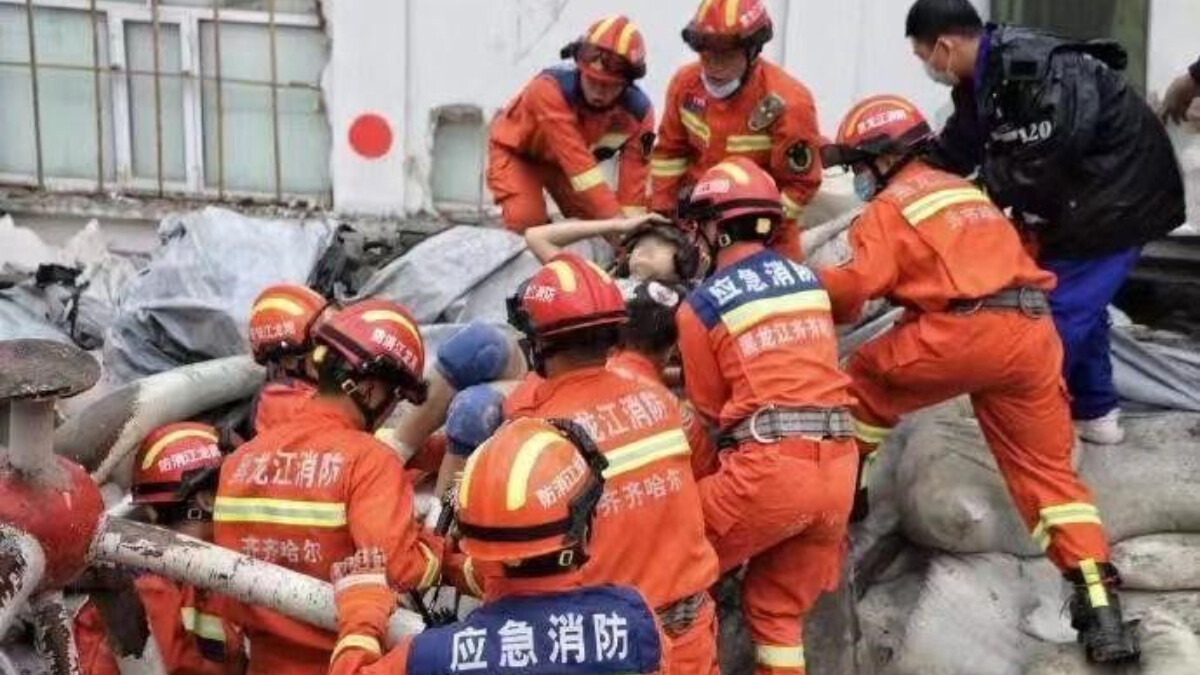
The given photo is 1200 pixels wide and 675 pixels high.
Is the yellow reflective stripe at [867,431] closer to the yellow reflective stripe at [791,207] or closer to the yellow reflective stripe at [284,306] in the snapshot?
the yellow reflective stripe at [791,207]

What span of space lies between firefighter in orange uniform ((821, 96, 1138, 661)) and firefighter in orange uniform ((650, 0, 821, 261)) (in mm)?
828

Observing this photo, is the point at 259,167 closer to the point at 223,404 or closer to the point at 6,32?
the point at 6,32

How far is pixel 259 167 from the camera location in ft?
24.0

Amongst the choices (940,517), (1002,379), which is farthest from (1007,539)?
(1002,379)

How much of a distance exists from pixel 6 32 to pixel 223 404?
2.91 m

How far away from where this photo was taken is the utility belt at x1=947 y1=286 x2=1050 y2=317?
4.33m

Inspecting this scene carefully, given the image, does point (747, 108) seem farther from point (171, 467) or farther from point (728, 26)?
point (171, 467)

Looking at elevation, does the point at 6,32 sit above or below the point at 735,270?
above

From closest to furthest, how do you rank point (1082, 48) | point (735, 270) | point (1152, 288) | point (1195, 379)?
point (735, 270) → point (1082, 48) → point (1195, 379) → point (1152, 288)

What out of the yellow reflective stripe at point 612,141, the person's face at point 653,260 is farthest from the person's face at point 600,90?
the person's face at point 653,260

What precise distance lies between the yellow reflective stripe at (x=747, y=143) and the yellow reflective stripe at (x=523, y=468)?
319cm

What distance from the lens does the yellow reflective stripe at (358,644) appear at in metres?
2.69

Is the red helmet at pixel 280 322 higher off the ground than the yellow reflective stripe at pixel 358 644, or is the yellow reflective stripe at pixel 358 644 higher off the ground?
the red helmet at pixel 280 322

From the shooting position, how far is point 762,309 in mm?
3943
